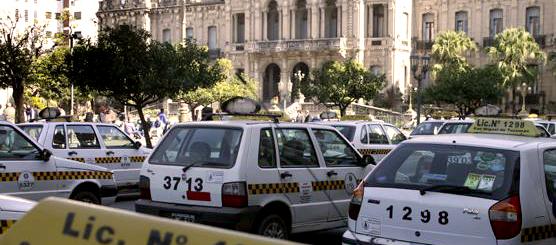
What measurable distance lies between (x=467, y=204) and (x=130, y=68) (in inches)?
679

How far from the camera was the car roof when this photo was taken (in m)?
6.64

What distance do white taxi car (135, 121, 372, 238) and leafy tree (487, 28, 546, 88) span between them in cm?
4529

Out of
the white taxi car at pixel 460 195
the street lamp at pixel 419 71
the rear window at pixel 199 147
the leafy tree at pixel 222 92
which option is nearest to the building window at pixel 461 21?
the street lamp at pixel 419 71

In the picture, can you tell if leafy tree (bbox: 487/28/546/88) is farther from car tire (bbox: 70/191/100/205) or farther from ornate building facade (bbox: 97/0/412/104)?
car tire (bbox: 70/191/100/205)

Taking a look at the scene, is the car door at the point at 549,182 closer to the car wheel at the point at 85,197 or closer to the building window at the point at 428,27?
the car wheel at the point at 85,197

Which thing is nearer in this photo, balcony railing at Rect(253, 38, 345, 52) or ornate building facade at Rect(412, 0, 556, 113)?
ornate building facade at Rect(412, 0, 556, 113)

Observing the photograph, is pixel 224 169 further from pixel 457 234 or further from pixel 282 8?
pixel 282 8

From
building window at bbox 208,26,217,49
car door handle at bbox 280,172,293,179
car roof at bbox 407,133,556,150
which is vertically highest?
building window at bbox 208,26,217,49

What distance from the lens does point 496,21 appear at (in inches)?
2436

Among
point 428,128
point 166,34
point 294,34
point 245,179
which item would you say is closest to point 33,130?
point 245,179

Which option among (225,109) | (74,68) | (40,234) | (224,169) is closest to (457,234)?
(224,169)

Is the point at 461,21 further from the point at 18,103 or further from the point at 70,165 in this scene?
the point at 70,165

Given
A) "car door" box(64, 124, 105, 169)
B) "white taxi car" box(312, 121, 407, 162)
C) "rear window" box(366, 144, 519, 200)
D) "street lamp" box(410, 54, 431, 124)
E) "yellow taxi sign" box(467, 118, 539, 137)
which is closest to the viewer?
"rear window" box(366, 144, 519, 200)

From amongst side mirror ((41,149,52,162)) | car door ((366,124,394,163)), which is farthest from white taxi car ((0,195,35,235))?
car door ((366,124,394,163))
